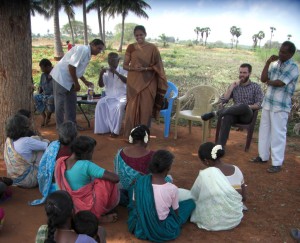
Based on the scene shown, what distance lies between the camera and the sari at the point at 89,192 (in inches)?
115

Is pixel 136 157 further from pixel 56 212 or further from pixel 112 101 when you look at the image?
pixel 112 101

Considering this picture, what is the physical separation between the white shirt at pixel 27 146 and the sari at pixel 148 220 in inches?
51.5

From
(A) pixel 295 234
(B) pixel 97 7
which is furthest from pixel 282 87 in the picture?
(B) pixel 97 7

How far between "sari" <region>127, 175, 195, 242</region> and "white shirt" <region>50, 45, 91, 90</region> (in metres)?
2.94

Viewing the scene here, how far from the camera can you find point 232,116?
16.5ft

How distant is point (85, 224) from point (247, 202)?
2254mm

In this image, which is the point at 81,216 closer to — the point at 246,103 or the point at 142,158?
the point at 142,158

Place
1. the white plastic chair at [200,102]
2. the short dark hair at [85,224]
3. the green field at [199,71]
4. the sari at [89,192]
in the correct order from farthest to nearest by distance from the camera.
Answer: the green field at [199,71] < the white plastic chair at [200,102] < the sari at [89,192] < the short dark hair at [85,224]

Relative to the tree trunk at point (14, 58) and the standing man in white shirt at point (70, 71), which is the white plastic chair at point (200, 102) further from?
the tree trunk at point (14, 58)

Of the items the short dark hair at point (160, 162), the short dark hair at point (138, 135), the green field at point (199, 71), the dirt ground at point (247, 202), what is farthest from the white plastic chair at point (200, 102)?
the short dark hair at point (160, 162)

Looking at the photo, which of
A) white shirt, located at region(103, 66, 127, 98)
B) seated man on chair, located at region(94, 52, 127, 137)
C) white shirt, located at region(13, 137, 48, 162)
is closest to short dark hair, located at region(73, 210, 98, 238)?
white shirt, located at region(13, 137, 48, 162)

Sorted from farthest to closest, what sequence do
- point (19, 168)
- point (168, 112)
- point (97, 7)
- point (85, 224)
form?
point (97, 7)
point (168, 112)
point (19, 168)
point (85, 224)

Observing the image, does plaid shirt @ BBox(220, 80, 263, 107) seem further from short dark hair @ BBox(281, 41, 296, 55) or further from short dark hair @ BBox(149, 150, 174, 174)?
short dark hair @ BBox(149, 150, 174, 174)

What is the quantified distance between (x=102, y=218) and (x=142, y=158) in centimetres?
70
